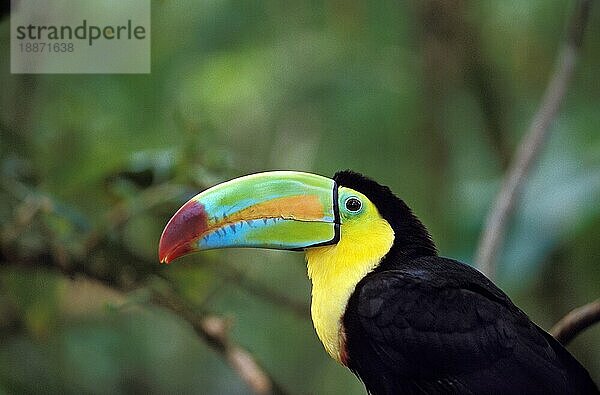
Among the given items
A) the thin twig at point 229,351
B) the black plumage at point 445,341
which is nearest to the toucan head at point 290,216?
the black plumage at point 445,341

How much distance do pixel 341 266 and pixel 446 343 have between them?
9.5 inches

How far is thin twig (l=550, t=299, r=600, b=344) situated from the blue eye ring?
1.44 ft

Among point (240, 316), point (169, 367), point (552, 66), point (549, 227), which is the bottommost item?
point (169, 367)

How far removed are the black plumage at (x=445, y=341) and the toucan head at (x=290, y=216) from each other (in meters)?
0.11

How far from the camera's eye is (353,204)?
1.74 meters

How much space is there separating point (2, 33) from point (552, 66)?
1.88 metres

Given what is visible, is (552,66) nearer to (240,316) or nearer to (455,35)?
(455,35)

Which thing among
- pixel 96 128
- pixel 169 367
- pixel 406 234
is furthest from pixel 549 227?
pixel 169 367

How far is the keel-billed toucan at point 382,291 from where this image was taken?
160 cm

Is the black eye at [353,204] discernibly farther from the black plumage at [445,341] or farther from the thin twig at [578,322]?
the thin twig at [578,322]

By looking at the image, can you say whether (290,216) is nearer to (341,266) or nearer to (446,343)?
(341,266)

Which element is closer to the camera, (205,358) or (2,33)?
(2,33)

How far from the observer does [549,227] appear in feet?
8.92

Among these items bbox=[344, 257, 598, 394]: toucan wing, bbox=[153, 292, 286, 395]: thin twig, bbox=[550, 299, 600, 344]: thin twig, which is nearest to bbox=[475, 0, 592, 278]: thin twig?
bbox=[550, 299, 600, 344]: thin twig
